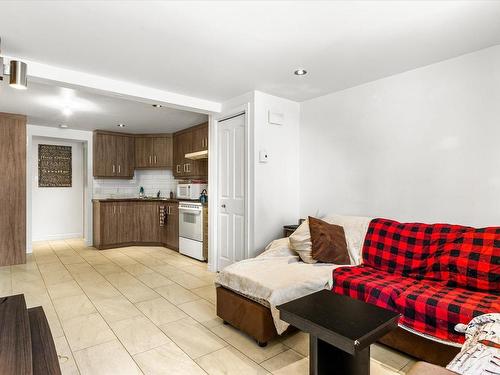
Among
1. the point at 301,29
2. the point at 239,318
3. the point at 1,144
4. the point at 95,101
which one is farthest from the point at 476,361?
the point at 1,144

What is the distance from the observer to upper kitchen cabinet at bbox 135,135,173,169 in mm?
6250

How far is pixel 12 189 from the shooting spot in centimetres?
460

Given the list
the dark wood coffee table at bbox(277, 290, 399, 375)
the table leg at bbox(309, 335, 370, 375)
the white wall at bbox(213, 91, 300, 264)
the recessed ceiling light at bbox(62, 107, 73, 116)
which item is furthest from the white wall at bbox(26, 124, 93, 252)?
the table leg at bbox(309, 335, 370, 375)

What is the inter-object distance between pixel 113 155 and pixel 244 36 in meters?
4.75

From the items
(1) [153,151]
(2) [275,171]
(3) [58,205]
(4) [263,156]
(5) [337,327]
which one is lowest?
(5) [337,327]

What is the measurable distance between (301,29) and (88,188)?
543 cm

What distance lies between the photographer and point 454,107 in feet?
8.70

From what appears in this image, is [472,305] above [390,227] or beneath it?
beneath

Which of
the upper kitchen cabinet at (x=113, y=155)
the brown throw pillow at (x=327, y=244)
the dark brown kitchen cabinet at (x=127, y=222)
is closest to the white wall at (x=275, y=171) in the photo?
the brown throw pillow at (x=327, y=244)

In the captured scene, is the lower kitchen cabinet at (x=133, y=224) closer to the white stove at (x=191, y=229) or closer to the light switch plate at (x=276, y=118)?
the white stove at (x=191, y=229)

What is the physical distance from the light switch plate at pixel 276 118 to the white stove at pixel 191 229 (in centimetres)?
187

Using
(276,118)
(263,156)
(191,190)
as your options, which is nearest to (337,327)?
(263,156)

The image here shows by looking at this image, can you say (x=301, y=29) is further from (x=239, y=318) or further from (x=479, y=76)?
(x=239, y=318)

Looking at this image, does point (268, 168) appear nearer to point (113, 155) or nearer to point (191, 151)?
point (191, 151)
